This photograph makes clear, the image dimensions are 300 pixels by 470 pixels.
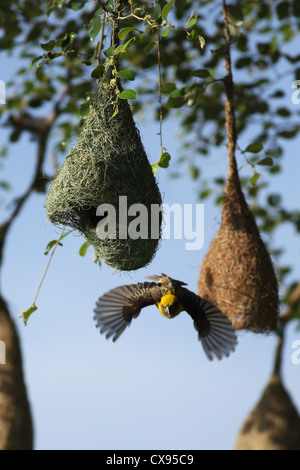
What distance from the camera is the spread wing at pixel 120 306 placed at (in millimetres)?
1844

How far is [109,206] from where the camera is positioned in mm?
1666

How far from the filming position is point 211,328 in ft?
6.19

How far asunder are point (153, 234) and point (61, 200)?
11.7 inches

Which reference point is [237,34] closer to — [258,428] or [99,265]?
[99,265]

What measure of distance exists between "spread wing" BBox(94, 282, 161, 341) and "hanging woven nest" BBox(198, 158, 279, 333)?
366 millimetres

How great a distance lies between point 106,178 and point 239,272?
2.29ft

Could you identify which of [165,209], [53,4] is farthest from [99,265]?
[53,4]

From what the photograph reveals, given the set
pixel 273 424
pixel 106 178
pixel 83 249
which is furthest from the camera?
pixel 273 424

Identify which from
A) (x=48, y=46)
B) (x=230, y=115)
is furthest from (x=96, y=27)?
(x=230, y=115)

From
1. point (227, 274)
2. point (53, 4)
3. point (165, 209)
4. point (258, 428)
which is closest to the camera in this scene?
point (165, 209)

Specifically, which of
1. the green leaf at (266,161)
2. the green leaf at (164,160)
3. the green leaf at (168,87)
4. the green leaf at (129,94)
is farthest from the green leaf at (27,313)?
the green leaf at (266,161)

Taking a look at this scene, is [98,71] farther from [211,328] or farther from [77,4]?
[211,328]

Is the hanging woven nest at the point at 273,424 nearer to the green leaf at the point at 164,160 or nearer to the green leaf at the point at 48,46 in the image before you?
the green leaf at the point at 164,160

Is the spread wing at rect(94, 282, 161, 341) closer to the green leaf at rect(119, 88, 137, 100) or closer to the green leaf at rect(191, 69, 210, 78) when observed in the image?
the green leaf at rect(119, 88, 137, 100)
